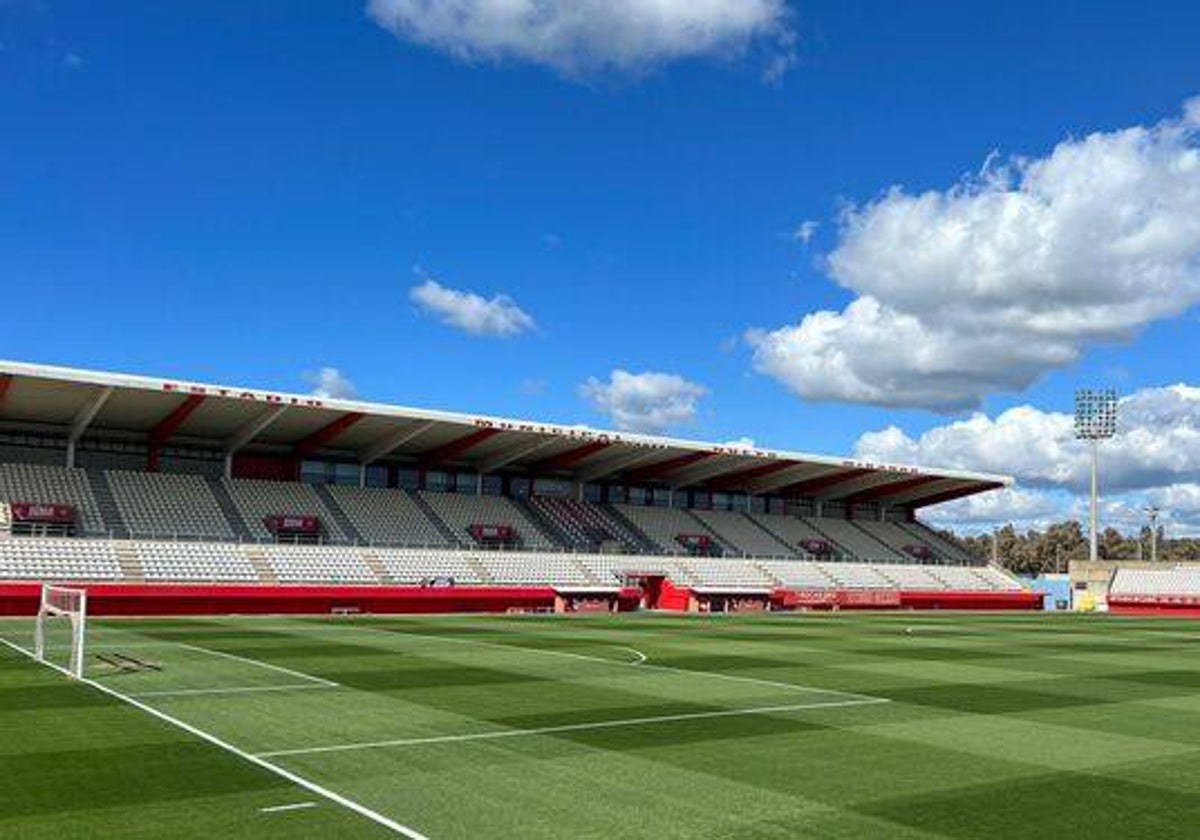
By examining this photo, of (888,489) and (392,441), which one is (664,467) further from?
(888,489)

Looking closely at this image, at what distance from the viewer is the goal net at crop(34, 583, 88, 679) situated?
72.7ft

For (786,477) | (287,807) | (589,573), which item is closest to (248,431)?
(589,573)

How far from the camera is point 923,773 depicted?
45.5 ft

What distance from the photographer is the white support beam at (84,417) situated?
50.2 metres

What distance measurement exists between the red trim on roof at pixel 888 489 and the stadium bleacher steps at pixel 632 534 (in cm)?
2357

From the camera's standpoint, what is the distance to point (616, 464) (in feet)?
238

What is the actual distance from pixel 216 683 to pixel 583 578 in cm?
4182

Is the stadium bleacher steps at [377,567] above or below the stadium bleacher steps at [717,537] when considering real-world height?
below

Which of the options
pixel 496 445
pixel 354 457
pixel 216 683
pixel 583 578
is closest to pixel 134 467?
pixel 354 457

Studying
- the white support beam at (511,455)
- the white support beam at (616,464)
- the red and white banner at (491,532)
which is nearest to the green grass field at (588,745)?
the red and white banner at (491,532)

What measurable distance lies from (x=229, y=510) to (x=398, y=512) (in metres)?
10.2

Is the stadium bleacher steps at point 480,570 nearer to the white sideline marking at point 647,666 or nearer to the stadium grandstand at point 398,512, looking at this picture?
the stadium grandstand at point 398,512

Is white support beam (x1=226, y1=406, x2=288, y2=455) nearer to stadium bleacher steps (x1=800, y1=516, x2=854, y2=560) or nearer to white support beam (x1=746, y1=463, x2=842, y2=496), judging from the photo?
white support beam (x1=746, y1=463, x2=842, y2=496)

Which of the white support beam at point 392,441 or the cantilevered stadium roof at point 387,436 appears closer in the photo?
the cantilevered stadium roof at point 387,436
